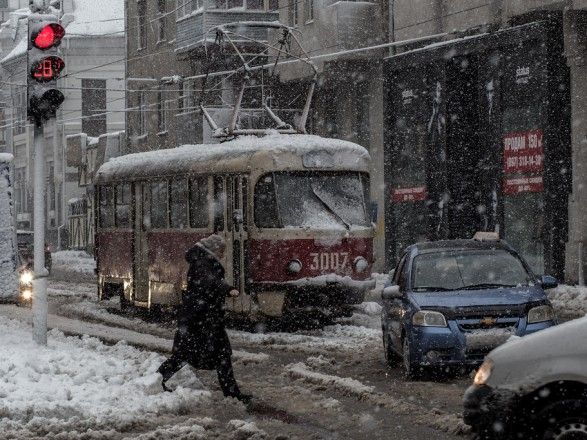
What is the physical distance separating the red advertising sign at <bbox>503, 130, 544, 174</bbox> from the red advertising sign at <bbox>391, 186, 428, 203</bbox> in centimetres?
399

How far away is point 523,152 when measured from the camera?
29938 mm

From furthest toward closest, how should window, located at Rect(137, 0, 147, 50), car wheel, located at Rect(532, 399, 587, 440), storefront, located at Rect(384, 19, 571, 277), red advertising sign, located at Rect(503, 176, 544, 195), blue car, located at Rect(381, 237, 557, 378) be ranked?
window, located at Rect(137, 0, 147, 50), red advertising sign, located at Rect(503, 176, 544, 195), storefront, located at Rect(384, 19, 571, 277), blue car, located at Rect(381, 237, 557, 378), car wheel, located at Rect(532, 399, 587, 440)

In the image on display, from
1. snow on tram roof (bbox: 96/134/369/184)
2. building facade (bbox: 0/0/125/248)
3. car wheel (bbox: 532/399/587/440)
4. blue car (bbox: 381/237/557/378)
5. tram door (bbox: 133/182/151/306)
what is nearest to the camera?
car wheel (bbox: 532/399/587/440)

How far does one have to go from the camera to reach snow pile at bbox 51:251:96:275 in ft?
160

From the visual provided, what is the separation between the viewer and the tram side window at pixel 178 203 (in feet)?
80.0

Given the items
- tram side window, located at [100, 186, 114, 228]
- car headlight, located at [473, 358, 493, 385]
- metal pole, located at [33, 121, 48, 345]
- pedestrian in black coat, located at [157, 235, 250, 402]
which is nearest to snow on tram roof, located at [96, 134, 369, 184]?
tram side window, located at [100, 186, 114, 228]

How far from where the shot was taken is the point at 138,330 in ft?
76.2

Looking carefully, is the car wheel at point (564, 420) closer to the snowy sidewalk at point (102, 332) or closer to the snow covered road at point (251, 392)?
the snow covered road at point (251, 392)

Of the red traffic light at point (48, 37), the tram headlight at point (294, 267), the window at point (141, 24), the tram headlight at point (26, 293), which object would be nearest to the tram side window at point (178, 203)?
the tram headlight at point (294, 267)

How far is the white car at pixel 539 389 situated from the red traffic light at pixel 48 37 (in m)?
8.25

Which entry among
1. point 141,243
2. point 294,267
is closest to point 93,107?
point 141,243

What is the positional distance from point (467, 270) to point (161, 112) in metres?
37.4

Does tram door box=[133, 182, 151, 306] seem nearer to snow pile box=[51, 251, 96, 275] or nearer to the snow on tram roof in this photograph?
the snow on tram roof

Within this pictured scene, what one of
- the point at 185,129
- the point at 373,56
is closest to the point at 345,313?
the point at 373,56
